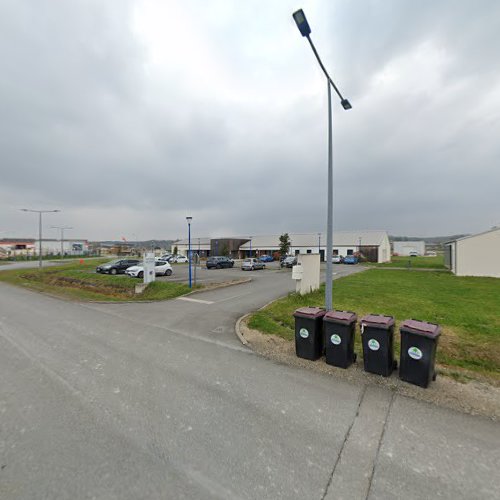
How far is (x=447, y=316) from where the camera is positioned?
8.69m

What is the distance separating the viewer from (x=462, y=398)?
13.0ft

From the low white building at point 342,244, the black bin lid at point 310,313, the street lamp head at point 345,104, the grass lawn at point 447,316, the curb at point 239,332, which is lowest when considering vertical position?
the curb at point 239,332

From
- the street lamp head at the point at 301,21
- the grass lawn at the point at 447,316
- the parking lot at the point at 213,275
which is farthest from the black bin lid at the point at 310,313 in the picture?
the parking lot at the point at 213,275

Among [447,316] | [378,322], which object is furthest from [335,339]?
[447,316]

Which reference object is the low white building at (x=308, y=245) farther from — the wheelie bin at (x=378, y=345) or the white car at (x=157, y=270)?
the wheelie bin at (x=378, y=345)

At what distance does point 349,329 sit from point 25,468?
488 centimetres

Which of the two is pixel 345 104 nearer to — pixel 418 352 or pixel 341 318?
pixel 341 318

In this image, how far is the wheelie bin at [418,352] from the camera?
4.19 metres

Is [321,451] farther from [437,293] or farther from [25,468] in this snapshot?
[437,293]

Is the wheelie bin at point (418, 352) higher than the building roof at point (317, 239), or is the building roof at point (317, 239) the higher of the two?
the building roof at point (317, 239)

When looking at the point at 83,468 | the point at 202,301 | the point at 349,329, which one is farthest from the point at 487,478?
the point at 202,301

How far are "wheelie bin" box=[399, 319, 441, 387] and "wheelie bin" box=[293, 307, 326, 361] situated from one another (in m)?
1.54

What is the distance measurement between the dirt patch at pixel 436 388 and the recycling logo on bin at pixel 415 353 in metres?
0.50

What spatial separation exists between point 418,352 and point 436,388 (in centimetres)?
64
